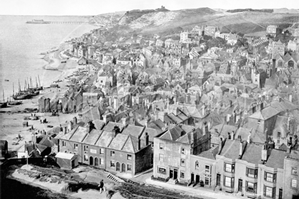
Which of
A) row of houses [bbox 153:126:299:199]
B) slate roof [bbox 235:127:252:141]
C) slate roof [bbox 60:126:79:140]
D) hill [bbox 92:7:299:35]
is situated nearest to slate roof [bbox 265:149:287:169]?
row of houses [bbox 153:126:299:199]

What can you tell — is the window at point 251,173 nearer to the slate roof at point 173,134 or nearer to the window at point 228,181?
the window at point 228,181

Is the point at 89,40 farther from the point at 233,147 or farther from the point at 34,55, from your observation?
the point at 233,147

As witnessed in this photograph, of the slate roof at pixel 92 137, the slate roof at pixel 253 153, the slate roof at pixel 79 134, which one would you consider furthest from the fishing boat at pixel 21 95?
the slate roof at pixel 253 153

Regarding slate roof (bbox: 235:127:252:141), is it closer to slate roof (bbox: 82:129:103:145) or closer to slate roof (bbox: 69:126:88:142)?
slate roof (bbox: 82:129:103:145)

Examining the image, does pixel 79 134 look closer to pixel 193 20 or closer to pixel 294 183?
pixel 193 20

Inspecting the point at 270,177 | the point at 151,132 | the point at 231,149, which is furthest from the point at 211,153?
the point at 151,132

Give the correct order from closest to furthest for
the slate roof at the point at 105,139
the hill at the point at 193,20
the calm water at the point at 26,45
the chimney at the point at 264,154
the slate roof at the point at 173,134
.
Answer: the chimney at the point at 264,154 → the hill at the point at 193,20 → the slate roof at the point at 173,134 → the slate roof at the point at 105,139 → the calm water at the point at 26,45
